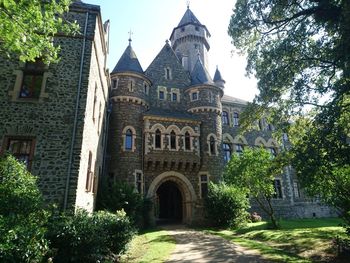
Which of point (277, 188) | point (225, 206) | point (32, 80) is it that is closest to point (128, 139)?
point (225, 206)

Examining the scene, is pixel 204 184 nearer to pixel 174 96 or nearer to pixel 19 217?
pixel 174 96

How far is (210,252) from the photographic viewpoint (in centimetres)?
1117

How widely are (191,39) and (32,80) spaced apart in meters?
29.6

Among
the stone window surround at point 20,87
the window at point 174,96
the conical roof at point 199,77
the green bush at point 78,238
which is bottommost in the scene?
the green bush at point 78,238

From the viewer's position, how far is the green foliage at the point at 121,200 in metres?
17.2

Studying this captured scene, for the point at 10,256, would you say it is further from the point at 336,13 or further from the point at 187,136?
the point at 187,136

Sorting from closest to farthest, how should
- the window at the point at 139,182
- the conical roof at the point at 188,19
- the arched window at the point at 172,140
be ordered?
the window at the point at 139,182 → the arched window at the point at 172,140 → the conical roof at the point at 188,19

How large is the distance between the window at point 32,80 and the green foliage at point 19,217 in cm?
369

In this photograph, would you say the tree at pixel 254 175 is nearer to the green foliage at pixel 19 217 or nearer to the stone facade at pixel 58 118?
the stone facade at pixel 58 118

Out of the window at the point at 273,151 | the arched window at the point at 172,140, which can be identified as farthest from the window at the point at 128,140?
the window at the point at 273,151

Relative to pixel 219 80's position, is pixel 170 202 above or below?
below

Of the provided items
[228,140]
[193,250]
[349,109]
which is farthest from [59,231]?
[228,140]

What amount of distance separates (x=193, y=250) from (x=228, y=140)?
1822cm

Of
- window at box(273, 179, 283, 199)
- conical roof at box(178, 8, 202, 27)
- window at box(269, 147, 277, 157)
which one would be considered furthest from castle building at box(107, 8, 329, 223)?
conical roof at box(178, 8, 202, 27)
